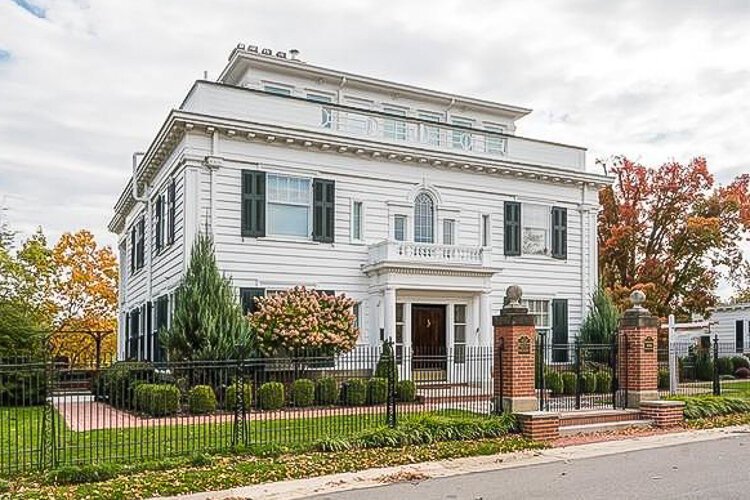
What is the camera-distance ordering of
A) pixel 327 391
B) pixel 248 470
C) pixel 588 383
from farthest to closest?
pixel 588 383
pixel 327 391
pixel 248 470

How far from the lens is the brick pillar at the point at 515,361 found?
14289 millimetres

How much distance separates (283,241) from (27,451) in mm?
9815

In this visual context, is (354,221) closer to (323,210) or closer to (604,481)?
(323,210)

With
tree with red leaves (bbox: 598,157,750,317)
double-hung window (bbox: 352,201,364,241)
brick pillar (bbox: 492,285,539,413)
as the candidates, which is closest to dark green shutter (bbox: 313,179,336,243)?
double-hung window (bbox: 352,201,364,241)

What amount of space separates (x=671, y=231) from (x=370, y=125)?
58.0ft

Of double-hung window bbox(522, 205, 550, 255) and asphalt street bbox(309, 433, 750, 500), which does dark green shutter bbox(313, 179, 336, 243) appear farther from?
asphalt street bbox(309, 433, 750, 500)

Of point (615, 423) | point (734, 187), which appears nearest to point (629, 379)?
point (615, 423)

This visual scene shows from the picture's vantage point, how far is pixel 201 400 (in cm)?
1553

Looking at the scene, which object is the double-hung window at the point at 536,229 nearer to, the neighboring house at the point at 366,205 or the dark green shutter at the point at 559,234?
the neighboring house at the point at 366,205

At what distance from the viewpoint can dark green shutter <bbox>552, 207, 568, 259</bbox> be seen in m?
24.9

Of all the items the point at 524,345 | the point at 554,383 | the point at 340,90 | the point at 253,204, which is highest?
the point at 340,90

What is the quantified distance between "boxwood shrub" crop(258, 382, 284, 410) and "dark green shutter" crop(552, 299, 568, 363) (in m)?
10.7

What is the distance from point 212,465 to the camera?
35.9 feet

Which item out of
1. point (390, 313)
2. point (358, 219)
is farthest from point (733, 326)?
point (358, 219)
